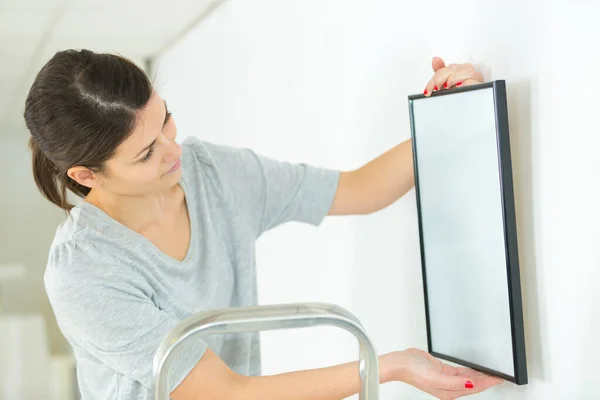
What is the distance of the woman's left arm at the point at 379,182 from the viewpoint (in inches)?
45.6

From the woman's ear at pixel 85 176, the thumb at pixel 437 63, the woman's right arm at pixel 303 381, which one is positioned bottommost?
the woman's right arm at pixel 303 381

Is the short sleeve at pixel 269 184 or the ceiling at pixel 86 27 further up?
the ceiling at pixel 86 27

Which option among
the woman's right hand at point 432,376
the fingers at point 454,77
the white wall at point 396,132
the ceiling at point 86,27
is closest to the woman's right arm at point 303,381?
the woman's right hand at point 432,376

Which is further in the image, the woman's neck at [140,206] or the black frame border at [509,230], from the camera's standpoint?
the woman's neck at [140,206]

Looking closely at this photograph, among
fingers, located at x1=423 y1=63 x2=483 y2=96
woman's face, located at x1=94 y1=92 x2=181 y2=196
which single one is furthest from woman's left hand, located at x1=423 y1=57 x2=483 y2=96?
woman's face, located at x1=94 y1=92 x2=181 y2=196

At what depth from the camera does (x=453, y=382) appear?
3.28 feet

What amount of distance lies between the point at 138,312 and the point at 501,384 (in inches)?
19.6

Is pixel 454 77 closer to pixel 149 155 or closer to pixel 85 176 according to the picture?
pixel 149 155

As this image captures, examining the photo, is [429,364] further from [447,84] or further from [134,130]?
[134,130]

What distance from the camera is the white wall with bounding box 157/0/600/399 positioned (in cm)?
90

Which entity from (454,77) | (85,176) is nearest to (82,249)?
(85,176)

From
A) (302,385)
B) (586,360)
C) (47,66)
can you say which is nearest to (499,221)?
(586,360)

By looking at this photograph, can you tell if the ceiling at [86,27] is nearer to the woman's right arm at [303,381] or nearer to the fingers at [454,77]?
the fingers at [454,77]

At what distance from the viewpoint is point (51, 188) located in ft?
3.79
